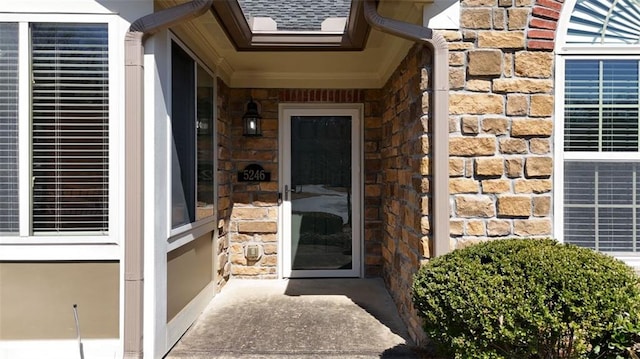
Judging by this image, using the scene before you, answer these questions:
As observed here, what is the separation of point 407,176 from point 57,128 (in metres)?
2.44

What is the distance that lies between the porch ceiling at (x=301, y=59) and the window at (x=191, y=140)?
0.20 m

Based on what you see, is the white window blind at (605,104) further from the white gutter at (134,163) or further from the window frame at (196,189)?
the window frame at (196,189)

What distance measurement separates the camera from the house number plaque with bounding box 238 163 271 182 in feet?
14.5

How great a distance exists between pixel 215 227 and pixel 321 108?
1.77 metres

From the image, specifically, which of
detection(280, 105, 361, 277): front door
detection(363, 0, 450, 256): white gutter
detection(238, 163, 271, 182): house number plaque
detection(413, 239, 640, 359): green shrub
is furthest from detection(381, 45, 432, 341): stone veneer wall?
detection(238, 163, 271, 182): house number plaque

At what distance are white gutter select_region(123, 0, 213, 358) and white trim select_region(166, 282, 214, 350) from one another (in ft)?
1.15

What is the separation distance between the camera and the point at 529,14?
259 cm

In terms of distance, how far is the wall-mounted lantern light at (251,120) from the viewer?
14.1 ft

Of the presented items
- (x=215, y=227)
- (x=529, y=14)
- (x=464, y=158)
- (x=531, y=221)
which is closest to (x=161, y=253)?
(x=215, y=227)

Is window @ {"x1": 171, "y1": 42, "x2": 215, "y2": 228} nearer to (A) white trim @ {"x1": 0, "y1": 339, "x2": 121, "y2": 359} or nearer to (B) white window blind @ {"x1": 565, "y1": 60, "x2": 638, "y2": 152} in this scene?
(A) white trim @ {"x1": 0, "y1": 339, "x2": 121, "y2": 359}

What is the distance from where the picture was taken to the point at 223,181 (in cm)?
407

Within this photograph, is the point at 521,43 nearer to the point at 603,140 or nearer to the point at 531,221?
the point at 603,140

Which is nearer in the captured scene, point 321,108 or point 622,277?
point 622,277

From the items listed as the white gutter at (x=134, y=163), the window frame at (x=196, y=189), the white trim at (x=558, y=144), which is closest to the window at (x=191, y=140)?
the window frame at (x=196, y=189)
